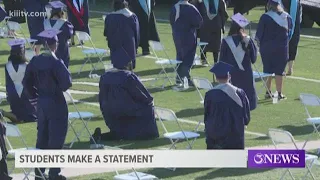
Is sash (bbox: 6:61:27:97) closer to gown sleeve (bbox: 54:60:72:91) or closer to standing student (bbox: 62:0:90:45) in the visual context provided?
gown sleeve (bbox: 54:60:72:91)

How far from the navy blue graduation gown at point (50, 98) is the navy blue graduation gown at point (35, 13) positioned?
912 centimetres

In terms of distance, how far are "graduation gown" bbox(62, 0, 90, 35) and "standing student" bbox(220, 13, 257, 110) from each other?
7859 millimetres

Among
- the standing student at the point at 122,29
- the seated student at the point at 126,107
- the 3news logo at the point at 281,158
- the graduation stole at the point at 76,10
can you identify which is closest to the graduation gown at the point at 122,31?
the standing student at the point at 122,29

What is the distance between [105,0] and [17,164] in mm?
19928

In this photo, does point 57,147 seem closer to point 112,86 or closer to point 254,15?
point 112,86

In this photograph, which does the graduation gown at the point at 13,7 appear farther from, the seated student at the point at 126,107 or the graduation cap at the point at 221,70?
the graduation cap at the point at 221,70

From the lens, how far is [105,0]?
31.4 metres

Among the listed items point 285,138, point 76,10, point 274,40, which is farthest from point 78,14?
point 285,138

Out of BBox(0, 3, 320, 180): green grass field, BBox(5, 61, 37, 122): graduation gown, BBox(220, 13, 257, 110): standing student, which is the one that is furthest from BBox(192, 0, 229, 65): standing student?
BBox(5, 61, 37, 122): graduation gown

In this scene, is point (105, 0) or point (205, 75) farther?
point (105, 0)

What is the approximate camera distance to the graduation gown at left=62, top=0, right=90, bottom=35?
22.5 m

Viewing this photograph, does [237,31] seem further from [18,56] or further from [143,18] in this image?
[143,18]

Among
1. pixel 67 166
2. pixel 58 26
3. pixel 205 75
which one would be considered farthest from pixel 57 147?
pixel 205 75

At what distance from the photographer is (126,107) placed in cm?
1438
